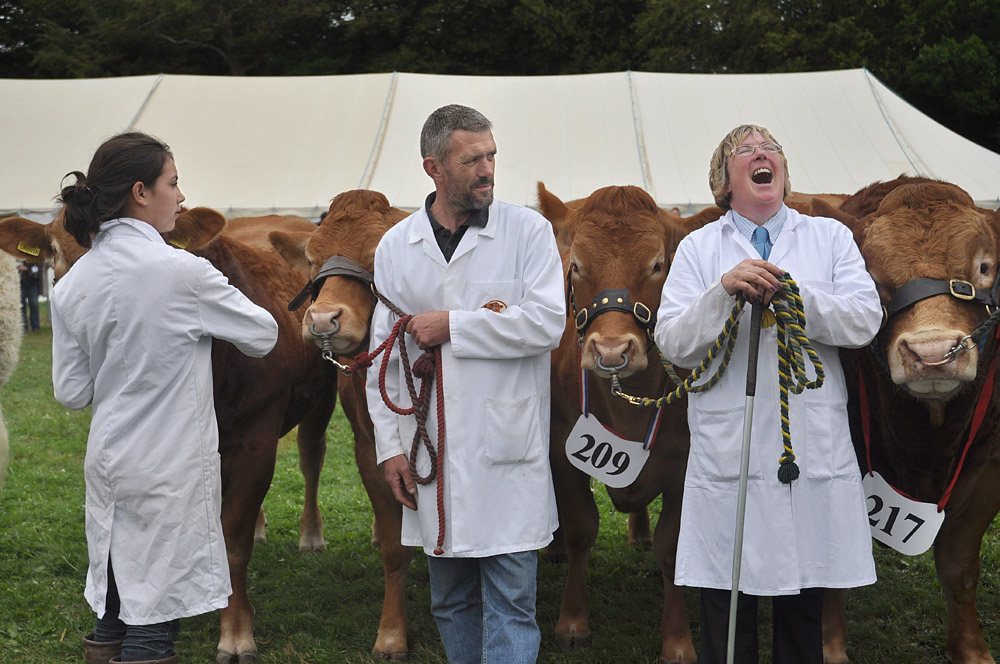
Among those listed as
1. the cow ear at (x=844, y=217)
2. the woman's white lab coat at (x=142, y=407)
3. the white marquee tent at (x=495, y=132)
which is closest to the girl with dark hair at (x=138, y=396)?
the woman's white lab coat at (x=142, y=407)

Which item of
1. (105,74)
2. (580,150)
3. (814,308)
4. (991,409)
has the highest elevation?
(105,74)

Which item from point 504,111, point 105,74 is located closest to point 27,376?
point 504,111

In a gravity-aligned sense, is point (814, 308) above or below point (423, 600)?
above

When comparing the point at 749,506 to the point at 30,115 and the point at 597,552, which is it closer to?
the point at 597,552

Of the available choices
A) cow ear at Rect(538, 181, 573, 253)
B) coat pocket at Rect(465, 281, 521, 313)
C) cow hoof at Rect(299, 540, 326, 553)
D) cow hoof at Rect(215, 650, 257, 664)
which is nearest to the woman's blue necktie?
coat pocket at Rect(465, 281, 521, 313)

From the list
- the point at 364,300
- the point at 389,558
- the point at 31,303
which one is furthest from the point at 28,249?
the point at 31,303

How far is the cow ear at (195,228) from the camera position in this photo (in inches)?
156

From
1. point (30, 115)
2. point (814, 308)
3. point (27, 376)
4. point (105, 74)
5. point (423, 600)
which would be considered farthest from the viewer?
point (105, 74)

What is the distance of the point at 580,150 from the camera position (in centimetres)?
1315

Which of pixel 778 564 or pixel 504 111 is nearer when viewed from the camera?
pixel 778 564

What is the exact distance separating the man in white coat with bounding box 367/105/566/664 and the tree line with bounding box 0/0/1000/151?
22750 millimetres

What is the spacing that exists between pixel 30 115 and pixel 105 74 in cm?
1687

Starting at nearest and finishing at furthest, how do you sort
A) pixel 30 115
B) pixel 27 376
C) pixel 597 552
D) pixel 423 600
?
pixel 423 600 → pixel 597 552 → pixel 27 376 → pixel 30 115

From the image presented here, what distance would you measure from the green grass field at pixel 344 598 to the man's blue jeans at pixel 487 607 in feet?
3.13
